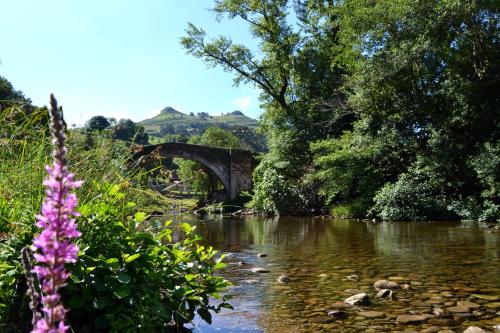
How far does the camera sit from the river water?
14.9 feet

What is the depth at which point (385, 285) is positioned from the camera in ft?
19.6

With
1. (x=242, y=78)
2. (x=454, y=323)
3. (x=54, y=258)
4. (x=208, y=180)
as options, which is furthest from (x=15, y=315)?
(x=208, y=180)

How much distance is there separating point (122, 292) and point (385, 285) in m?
4.07

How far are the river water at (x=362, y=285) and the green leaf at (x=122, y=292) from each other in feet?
4.56

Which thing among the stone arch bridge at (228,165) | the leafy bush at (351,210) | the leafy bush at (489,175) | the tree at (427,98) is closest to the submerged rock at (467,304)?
the leafy bush at (489,175)

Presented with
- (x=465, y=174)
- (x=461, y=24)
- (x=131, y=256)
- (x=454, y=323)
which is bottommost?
(x=454, y=323)

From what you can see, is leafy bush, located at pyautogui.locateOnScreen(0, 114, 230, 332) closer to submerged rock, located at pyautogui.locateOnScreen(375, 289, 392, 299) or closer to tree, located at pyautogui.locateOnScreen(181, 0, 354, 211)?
submerged rock, located at pyautogui.locateOnScreen(375, 289, 392, 299)

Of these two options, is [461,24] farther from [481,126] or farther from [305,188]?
[305,188]

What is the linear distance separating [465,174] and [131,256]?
19.1 metres

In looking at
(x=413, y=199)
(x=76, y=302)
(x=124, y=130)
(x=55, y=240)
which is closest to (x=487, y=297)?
(x=76, y=302)

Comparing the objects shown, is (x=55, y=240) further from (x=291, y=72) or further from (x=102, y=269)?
(x=291, y=72)

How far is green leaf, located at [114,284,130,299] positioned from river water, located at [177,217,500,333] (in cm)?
139

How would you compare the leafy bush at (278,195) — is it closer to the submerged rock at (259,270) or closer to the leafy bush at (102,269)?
the submerged rock at (259,270)

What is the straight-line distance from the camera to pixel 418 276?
22.1 feet
